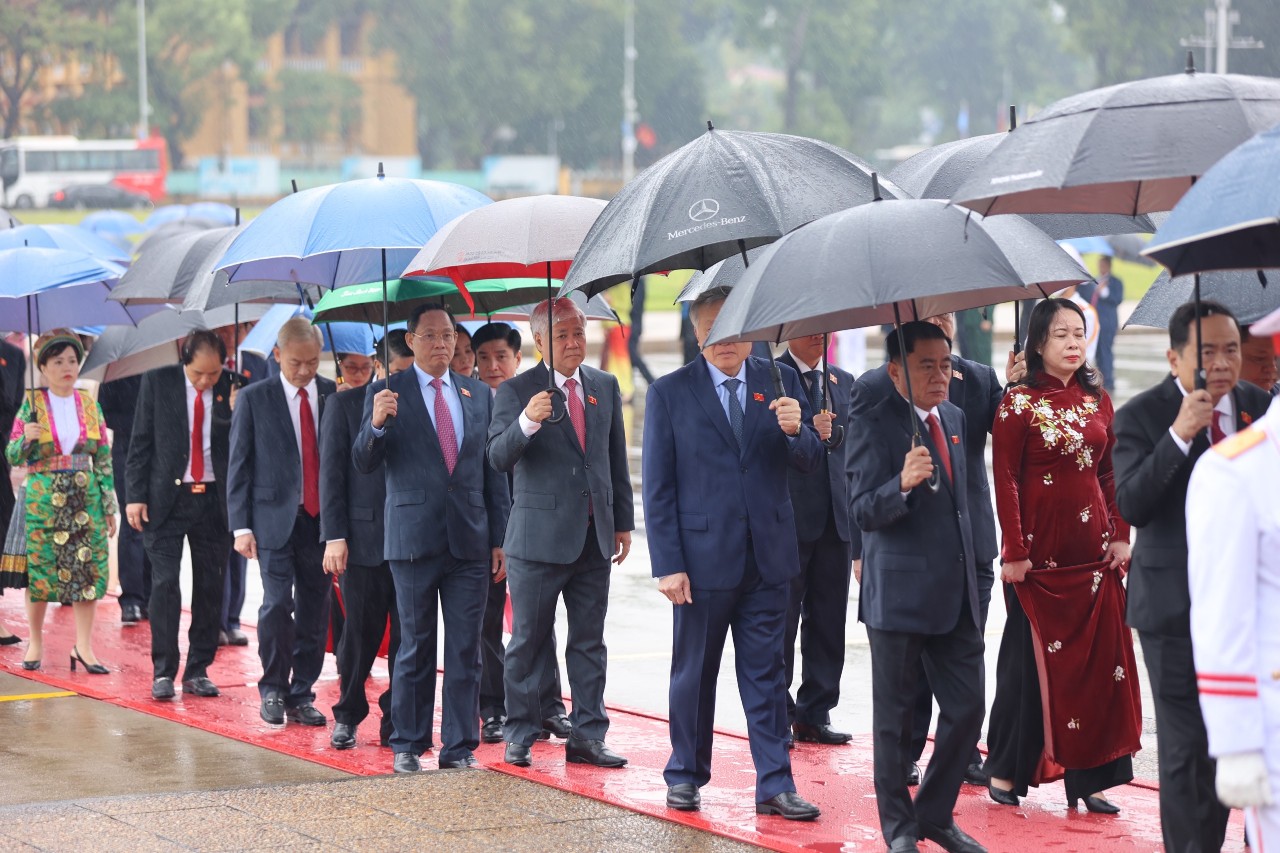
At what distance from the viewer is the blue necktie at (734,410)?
6652 millimetres

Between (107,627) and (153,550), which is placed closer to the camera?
(153,550)

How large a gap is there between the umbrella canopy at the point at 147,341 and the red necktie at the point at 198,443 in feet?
3.94

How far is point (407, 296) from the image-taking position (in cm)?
884

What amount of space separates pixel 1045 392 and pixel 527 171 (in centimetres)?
6973

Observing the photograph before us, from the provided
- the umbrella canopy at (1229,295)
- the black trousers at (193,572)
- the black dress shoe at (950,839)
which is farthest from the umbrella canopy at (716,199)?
the black trousers at (193,572)

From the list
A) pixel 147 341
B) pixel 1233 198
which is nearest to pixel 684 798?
pixel 1233 198

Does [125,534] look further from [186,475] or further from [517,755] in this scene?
[517,755]

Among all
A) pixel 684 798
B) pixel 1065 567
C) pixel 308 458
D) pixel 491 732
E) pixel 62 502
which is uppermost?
pixel 308 458

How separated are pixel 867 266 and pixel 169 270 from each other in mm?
5233

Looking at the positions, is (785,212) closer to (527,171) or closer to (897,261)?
(897,261)

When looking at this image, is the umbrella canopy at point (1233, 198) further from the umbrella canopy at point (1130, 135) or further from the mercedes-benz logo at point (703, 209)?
the mercedes-benz logo at point (703, 209)

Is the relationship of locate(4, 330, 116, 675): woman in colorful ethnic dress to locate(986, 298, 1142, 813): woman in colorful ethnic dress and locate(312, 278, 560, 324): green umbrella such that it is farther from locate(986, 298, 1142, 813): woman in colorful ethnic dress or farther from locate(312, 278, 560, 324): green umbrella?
locate(986, 298, 1142, 813): woman in colorful ethnic dress

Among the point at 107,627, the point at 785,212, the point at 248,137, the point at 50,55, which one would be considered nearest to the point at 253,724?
the point at 107,627

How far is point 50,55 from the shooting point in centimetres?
6500
